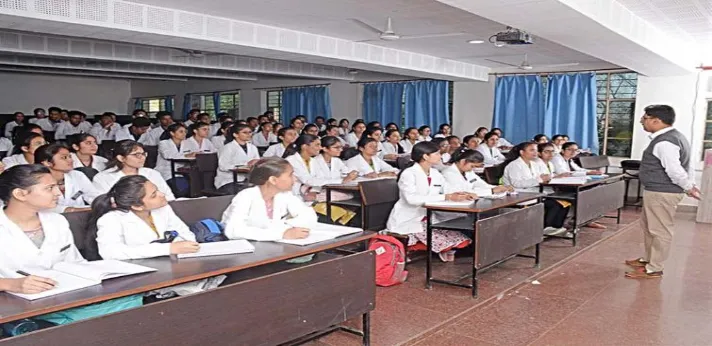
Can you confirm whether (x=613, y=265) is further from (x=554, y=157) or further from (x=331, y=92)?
(x=331, y=92)

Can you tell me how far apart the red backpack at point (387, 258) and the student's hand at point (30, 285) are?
8.06 ft

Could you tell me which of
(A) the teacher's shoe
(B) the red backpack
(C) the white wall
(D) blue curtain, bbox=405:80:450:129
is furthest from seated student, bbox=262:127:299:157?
(C) the white wall

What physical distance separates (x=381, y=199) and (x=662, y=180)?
208cm

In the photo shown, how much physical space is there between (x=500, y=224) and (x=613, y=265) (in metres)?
1.41

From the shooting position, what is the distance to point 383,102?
1112 cm

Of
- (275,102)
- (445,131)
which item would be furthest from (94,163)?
(275,102)

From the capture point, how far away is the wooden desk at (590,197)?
541cm

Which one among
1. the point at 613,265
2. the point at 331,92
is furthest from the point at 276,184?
the point at 331,92

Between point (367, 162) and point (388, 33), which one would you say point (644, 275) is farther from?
point (388, 33)

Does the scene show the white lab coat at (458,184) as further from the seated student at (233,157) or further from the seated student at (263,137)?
the seated student at (263,137)

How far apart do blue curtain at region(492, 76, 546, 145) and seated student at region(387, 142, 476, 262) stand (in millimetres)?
5567

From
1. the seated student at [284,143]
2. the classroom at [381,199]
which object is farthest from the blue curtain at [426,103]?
the seated student at [284,143]

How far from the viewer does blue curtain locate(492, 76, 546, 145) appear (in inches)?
371

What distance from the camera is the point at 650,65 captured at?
6.80 m
